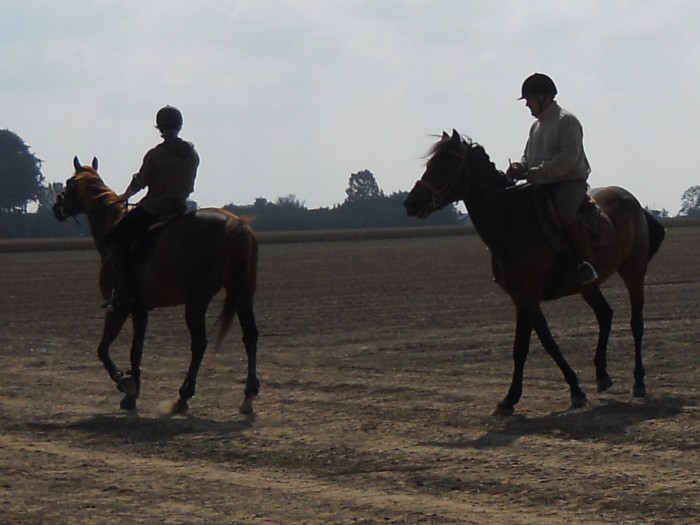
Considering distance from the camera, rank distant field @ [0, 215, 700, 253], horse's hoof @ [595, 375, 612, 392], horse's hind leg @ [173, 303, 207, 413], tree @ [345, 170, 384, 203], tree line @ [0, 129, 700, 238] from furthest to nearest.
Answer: tree @ [345, 170, 384, 203]
tree line @ [0, 129, 700, 238]
distant field @ [0, 215, 700, 253]
horse's hoof @ [595, 375, 612, 392]
horse's hind leg @ [173, 303, 207, 413]

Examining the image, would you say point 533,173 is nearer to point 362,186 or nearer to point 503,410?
point 503,410

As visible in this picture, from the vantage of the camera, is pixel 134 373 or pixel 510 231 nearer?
pixel 510 231

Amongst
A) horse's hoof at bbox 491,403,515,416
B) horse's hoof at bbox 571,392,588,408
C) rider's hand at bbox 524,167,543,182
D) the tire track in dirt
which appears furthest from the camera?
rider's hand at bbox 524,167,543,182

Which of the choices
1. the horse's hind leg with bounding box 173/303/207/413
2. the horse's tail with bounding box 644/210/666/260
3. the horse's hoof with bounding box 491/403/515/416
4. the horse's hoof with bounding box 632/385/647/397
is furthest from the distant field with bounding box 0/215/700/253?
the horse's hoof with bounding box 491/403/515/416

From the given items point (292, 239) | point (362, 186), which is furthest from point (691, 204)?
point (292, 239)

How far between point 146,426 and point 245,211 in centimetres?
11507

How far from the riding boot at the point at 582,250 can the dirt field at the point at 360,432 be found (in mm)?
1058

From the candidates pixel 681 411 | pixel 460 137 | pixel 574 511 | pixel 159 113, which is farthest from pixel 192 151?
pixel 574 511

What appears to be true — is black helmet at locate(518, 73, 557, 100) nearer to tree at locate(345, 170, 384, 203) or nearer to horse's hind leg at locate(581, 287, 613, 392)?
horse's hind leg at locate(581, 287, 613, 392)

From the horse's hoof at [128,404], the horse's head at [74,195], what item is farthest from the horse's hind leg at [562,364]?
the horse's head at [74,195]

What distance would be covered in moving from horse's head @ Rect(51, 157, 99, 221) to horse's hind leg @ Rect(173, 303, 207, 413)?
1957 millimetres

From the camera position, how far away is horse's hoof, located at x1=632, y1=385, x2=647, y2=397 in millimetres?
11836

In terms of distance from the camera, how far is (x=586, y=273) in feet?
38.1

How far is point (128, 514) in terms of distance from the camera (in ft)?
25.0
